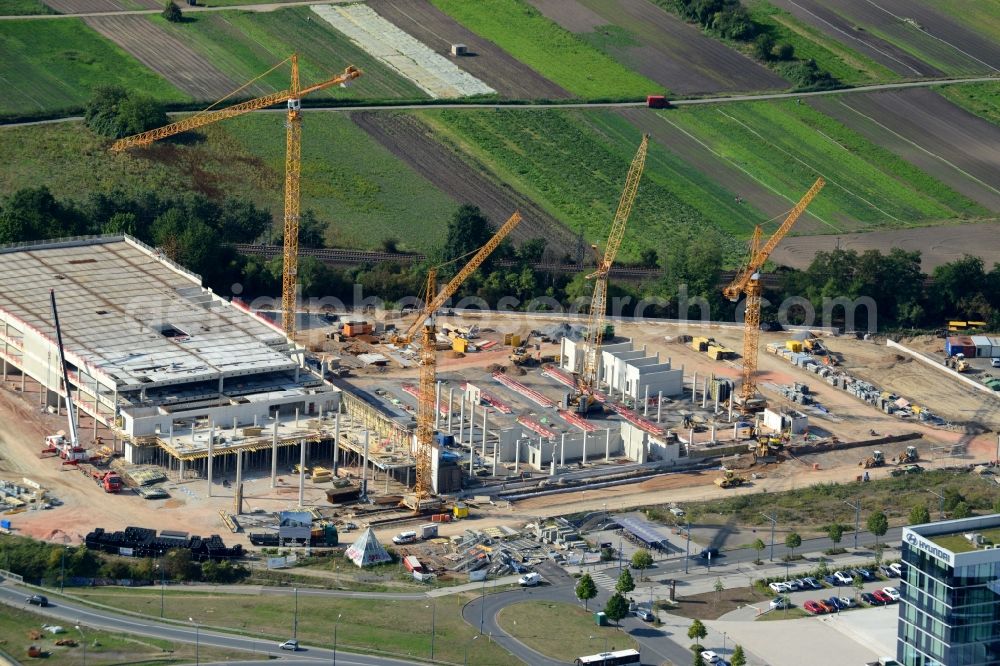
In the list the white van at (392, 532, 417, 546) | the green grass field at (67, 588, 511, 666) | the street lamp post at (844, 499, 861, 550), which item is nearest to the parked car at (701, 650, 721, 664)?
the green grass field at (67, 588, 511, 666)

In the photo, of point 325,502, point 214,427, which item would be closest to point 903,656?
point 325,502

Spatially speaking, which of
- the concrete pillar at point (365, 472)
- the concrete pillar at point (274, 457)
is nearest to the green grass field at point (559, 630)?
the concrete pillar at point (365, 472)

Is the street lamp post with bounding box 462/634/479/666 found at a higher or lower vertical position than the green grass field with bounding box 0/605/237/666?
higher

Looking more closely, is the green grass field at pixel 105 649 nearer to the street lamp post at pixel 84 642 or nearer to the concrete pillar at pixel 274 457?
the street lamp post at pixel 84 642

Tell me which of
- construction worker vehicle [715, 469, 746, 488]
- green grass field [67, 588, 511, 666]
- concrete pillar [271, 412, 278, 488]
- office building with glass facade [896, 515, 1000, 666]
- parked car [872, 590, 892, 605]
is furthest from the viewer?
construction worker vehicle [715, 469, 746, 488]

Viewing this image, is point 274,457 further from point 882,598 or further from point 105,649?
point 882,598

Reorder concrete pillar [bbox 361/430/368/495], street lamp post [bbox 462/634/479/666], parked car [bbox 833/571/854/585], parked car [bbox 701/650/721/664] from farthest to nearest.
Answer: concrete pillar [bbox 361/430/368/495]
parked car [bbox 833/571/854/585]
parked car [bbox 701/650/721/664]
street lamp post [bbox 462/634/479/666]

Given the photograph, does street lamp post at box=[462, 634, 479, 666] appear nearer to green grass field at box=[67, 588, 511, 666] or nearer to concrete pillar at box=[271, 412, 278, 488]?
green grass field at box=[67, 588, 511, 666]
